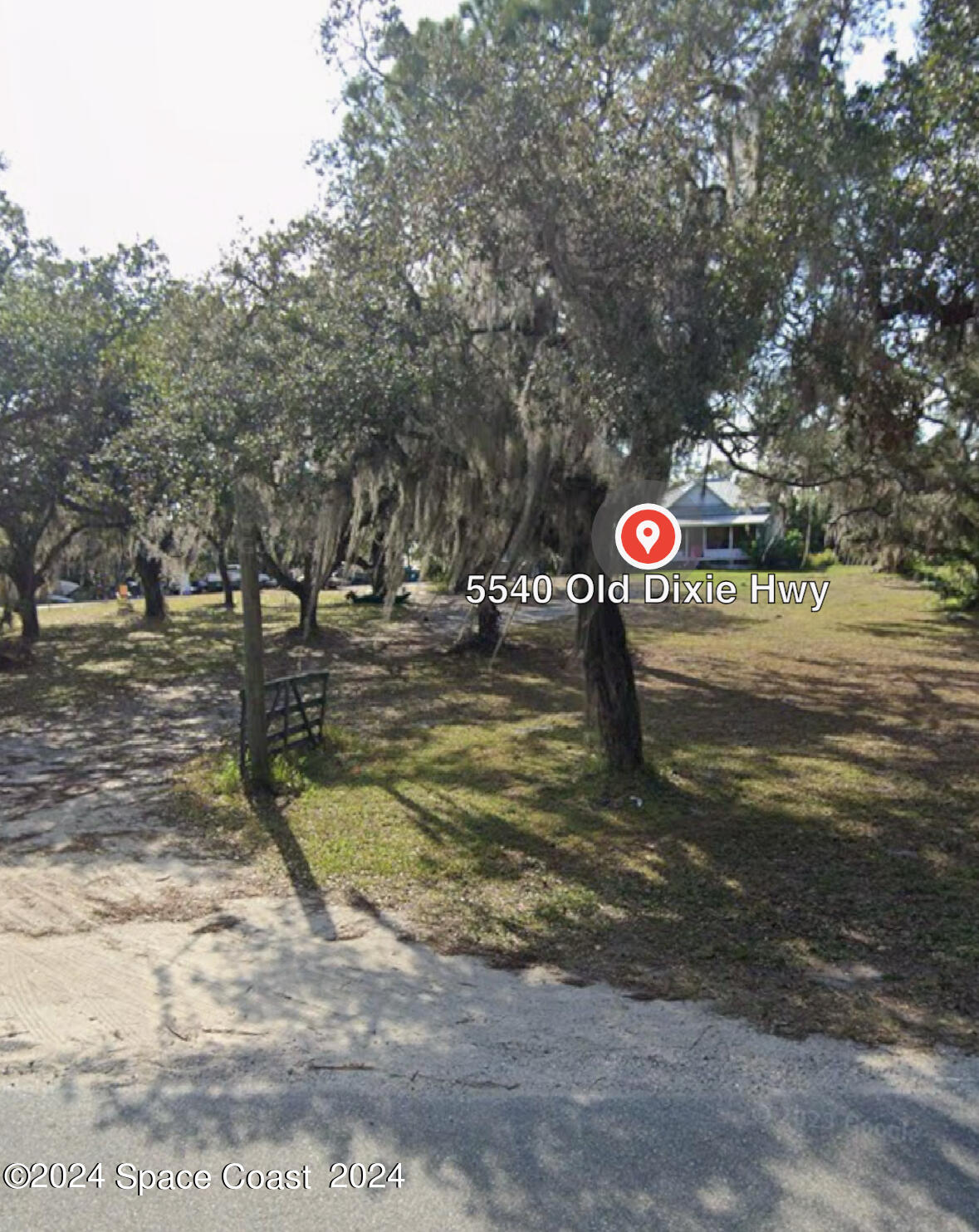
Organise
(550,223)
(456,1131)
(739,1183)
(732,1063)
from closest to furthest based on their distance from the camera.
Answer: (739,1183)
(456,1131)
(732,1063)
(550,223)

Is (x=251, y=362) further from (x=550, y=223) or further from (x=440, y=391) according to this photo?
(x=550, y=223)

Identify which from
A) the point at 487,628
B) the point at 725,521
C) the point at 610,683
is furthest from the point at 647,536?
the point at 725,521

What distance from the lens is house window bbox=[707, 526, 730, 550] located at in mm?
42000

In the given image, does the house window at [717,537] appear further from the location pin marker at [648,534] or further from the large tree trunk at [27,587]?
the location pin marker at [648,534]

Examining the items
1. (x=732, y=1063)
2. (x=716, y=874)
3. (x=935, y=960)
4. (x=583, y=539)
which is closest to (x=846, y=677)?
(x=583, y=539)

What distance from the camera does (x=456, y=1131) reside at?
293cm

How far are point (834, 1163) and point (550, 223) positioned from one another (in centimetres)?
541

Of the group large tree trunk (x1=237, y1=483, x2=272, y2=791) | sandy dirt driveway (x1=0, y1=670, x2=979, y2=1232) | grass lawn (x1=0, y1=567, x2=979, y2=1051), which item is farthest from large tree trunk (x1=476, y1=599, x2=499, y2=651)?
sandy dirt driveway (x1=0, y1=670, x2=979, y2=1232)

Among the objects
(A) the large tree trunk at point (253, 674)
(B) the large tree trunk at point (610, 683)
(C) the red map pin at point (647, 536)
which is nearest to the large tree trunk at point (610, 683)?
(B) the large tree trunk at point (610, 683)

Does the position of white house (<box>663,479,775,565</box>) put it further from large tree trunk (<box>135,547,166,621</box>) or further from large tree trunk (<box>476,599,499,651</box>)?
large tree trunk (<box>476,599,499,651</box>)

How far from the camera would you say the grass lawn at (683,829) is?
4273 mm

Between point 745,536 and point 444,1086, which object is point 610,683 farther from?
point 745,536

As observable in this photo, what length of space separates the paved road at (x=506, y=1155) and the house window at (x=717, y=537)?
4031cm

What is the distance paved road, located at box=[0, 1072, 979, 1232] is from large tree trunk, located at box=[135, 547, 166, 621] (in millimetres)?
22865
